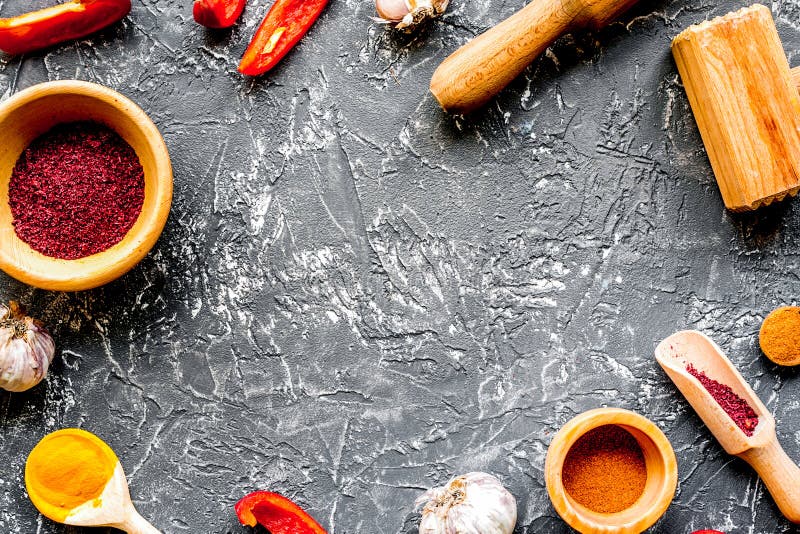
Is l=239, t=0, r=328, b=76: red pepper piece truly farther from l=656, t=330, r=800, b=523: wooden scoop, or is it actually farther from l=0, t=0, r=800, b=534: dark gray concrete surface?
l=656, t=330, r=800, b=523: wooden scoop

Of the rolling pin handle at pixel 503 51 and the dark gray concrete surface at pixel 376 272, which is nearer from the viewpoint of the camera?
the rolling pin handle at pixel 503 51

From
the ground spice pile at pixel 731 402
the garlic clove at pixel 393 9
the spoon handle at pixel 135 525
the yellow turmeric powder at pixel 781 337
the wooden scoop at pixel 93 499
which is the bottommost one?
the spoon handle at pixel 135 525

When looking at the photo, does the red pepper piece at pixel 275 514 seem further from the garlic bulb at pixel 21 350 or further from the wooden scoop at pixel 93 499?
the garlic bulb at pixel 21 350

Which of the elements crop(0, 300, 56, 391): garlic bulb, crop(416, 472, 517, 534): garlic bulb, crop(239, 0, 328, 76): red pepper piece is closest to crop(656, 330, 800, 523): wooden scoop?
crop(416, 472, 517, 534): garlic bulb

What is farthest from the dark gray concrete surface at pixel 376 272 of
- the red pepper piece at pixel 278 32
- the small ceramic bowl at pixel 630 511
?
the small ceramic bowl at pixel 630 511

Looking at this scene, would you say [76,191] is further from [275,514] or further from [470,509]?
[470,509]

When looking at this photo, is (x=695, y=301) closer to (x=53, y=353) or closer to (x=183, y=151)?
(x=183, y=151)

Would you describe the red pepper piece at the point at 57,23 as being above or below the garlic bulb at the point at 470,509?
above
